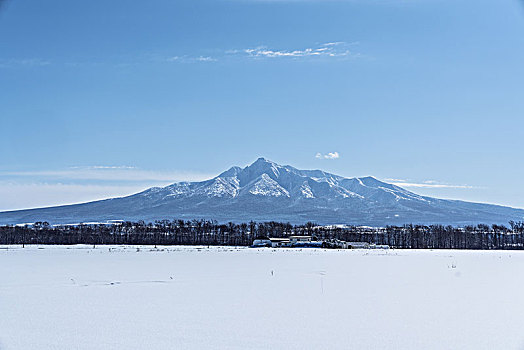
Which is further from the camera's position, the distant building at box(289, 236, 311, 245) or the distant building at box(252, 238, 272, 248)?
the distant building at box(289, 236, 311, 245)

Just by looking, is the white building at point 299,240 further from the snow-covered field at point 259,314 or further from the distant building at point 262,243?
the snow-covered field at point 259,314

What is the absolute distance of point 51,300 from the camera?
12.7 metres

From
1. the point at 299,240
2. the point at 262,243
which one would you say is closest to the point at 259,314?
the point at 262,243

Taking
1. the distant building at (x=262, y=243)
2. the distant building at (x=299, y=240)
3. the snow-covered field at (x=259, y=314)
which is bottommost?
the distant building at (x=262, y=243)

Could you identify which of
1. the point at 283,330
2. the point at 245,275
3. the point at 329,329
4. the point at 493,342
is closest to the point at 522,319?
the point at 493,342

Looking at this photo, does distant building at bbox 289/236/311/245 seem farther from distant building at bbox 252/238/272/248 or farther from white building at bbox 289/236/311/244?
distant building at bbox 252/238/272/248

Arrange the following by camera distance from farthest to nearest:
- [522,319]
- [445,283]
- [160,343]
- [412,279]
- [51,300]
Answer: [412,279], [445,283], [51,300], [522,319], [160,343]

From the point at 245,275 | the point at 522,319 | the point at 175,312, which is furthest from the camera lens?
the point at 245,275

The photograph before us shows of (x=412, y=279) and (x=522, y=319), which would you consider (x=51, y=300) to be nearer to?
(x=522, y=319)

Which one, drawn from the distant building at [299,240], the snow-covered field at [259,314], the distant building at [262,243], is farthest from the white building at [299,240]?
the snow-covered field at [259,314]

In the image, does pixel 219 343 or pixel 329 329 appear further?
pixel 329 329

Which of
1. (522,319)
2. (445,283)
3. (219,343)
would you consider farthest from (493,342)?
(445,283)

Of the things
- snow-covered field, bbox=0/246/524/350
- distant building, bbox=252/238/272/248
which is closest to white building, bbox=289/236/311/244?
distant building, bbox=252/238/272/248

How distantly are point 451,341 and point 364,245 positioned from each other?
71.0 m
